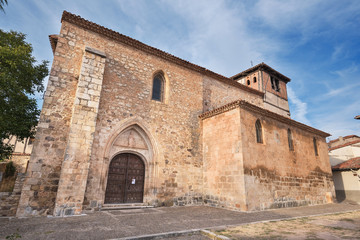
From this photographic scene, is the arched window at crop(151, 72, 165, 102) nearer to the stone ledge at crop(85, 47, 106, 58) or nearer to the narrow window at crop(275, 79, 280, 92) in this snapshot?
the stone ledge at crop(85, 47, 106, 58)

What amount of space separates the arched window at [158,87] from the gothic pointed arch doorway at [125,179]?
3.23 metres

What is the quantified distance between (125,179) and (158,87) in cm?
493

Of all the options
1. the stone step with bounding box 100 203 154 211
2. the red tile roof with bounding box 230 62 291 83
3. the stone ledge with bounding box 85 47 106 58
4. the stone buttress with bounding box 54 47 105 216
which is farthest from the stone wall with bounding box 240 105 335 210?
the red tile roof with bounding box 230 62 291 83

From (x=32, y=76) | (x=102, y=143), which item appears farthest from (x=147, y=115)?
(x=32, y=76)

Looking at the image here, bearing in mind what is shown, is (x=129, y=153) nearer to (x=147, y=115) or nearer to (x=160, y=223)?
(x=147, y=115)

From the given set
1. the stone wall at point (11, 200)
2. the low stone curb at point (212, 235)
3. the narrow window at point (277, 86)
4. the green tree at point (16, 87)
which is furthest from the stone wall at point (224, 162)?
the narrow window at point (277, 86)

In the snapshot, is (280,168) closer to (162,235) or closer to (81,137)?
(162,235)

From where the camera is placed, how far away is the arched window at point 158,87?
10119mm

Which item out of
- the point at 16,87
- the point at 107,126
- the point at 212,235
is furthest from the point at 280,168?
the point at 16,87

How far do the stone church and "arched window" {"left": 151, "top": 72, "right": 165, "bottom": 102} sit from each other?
2.2 inches

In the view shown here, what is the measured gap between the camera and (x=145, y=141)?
9086 mm

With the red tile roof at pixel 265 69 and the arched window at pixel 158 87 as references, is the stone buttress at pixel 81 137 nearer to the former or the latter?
the arched window at pixel 158 87

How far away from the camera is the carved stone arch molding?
8264 millimetres

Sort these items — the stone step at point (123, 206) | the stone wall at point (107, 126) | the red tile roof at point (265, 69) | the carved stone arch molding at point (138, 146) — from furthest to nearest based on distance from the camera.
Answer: the red tile roof at point (265, 69) < the carved stone arch molding at point (138, 146) < the stone step at point (123, 206) < the stone wall at point (107, 126)
